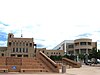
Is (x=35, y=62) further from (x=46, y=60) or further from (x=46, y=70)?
(x=46, y=70)

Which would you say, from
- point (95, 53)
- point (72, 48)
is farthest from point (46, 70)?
point (72, 48)

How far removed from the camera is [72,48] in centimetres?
12206

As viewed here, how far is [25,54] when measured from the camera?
373 ft

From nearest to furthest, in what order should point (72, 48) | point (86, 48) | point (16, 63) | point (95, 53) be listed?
point (16, 63), point (95, 53), point (86, 48), point (72, 48)

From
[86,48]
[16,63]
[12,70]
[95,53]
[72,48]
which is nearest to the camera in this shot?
[12,70]

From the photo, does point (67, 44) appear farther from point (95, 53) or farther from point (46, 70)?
point (46, 70)

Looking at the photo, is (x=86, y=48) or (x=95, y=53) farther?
(x=86, y=48)

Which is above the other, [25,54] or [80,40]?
[80,40]

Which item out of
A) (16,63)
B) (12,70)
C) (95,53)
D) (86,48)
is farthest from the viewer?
(86,48)

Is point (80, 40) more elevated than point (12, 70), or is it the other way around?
point (80, 40)

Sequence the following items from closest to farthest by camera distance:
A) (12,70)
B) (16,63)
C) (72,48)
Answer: (12,70)
(16,63)
(72,48)

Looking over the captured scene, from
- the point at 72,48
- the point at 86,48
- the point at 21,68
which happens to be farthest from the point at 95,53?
the point at 21,68

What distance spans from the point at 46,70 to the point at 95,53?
181 feet

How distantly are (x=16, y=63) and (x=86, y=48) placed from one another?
91.1 meters
